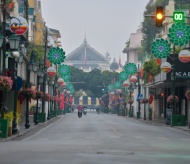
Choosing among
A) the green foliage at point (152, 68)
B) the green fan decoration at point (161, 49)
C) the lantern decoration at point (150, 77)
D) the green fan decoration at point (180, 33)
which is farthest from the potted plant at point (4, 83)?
A: the lantern decoration at point (150, 77)

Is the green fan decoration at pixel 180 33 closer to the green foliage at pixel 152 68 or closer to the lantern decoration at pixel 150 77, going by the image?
the green foliage at pixel 152 68

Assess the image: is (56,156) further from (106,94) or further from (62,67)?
(106,94)

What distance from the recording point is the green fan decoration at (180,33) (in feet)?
201

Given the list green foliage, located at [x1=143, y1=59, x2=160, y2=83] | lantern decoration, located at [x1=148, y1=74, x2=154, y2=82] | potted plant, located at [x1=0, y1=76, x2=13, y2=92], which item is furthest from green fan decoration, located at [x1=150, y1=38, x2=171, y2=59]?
potted plant, located at [x1=0, y1=76, x2=13, y2=92]

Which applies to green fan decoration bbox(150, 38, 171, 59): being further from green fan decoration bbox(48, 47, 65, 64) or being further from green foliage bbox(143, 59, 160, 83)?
green foliage bbox(143, 59, 160, 83)

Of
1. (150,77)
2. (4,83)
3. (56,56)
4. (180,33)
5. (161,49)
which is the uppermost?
(180,33)

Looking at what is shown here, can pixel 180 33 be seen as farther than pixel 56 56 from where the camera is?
No

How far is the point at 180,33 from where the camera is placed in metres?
62.0

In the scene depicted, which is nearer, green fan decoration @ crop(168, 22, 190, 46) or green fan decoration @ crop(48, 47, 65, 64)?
green fan decoration @ crop(168, 22, 190, 46)

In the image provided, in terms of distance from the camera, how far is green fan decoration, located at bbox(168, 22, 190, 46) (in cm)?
6131

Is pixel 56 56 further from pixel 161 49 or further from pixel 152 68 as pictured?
pixel 152 68

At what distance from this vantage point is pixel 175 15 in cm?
3231

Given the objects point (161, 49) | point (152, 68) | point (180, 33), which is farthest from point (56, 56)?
point (152, 68)

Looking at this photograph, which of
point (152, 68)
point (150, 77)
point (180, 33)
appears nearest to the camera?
point (180, 33)
